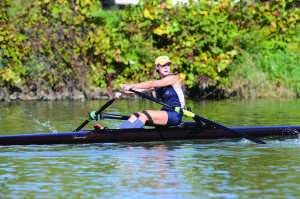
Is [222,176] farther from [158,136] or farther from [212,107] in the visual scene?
[212,107]

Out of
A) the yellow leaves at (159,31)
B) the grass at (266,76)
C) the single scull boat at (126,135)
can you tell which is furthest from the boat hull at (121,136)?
the grass at (266,76)

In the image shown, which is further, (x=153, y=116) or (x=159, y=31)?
(x=159, y=31)

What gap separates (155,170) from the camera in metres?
7.73

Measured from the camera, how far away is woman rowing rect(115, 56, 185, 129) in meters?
10.4

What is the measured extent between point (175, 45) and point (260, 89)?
3.69 m

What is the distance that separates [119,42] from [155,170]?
1610 centimetres

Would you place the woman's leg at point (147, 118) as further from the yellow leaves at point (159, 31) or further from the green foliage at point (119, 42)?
the yellow leaves at point (159, 31)

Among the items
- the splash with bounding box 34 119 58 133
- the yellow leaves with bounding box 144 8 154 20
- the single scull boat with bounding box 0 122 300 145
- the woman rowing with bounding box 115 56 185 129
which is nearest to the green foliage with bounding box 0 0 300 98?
the yellow leaves with bounding box 144 8 154 20

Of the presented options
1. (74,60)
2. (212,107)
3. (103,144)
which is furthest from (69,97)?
(103,144)

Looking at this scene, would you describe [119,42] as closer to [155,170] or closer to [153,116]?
[153,116]

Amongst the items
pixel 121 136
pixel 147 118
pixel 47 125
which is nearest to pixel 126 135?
pixel 121 136

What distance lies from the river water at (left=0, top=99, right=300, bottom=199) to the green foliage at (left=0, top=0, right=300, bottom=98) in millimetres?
11016

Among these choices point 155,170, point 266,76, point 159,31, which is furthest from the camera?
point 266,76

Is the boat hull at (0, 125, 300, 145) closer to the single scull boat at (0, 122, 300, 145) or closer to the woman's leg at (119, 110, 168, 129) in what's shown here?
the single scull boat at (0, 122, 300, 145)
